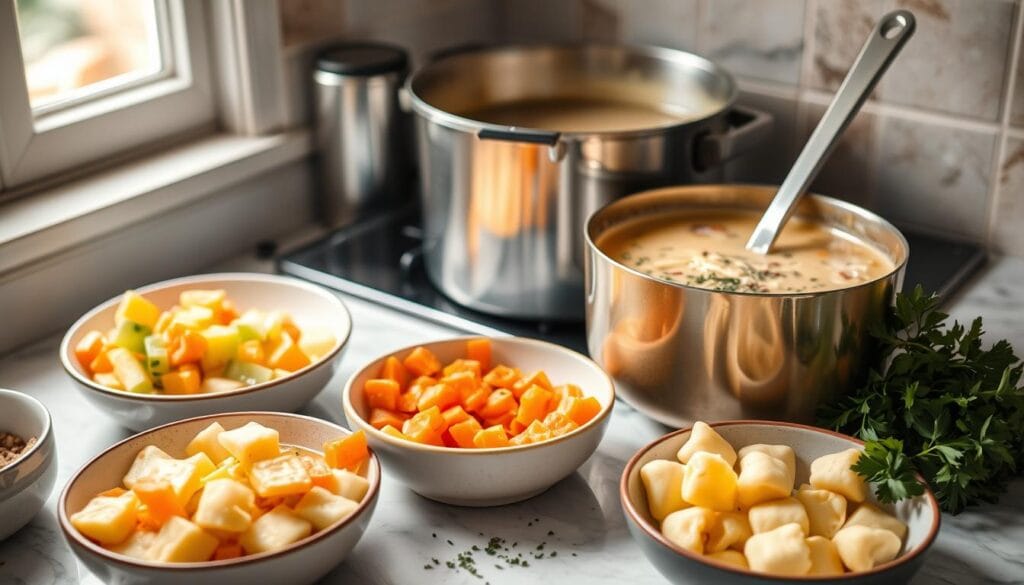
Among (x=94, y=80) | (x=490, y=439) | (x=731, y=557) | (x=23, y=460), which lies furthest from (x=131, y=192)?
(x=731, y=557)

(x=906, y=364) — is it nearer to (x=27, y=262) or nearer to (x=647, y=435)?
(x=647, y=435)

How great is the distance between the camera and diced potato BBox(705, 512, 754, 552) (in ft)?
2.86

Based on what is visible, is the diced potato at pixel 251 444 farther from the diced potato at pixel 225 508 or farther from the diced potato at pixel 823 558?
the diced potato at pixel 823 558

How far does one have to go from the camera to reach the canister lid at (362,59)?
57.2 inches

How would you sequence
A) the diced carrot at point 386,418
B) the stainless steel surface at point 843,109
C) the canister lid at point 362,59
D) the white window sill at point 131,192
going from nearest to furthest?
the diced carrot at point 386,418
the stainless steel surface at point 843,109
the white window sill at point 131,192
the canister lid at point 362,59

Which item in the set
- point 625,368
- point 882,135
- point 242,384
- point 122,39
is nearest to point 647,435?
point 625,368

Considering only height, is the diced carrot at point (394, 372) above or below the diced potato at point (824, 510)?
above

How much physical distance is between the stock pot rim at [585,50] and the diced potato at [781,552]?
465 mm

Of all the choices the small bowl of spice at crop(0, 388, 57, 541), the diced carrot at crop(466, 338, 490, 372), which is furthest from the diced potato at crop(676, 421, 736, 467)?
the small bowl of spice at crop(0, 388, 57, 541)

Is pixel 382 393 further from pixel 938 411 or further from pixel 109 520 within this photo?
pixel 938 411

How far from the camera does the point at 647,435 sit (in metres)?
1.12

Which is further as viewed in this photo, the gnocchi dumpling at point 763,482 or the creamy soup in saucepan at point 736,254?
the creamy soup in saucepan at point 736,254

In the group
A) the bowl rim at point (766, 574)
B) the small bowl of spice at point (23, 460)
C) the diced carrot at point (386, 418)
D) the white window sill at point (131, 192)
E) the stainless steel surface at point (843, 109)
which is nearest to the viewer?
the bowl rim at point (766, 574)

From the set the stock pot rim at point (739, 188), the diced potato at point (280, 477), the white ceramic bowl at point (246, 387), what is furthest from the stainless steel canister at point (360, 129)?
the diced potato at point (280, 477)
